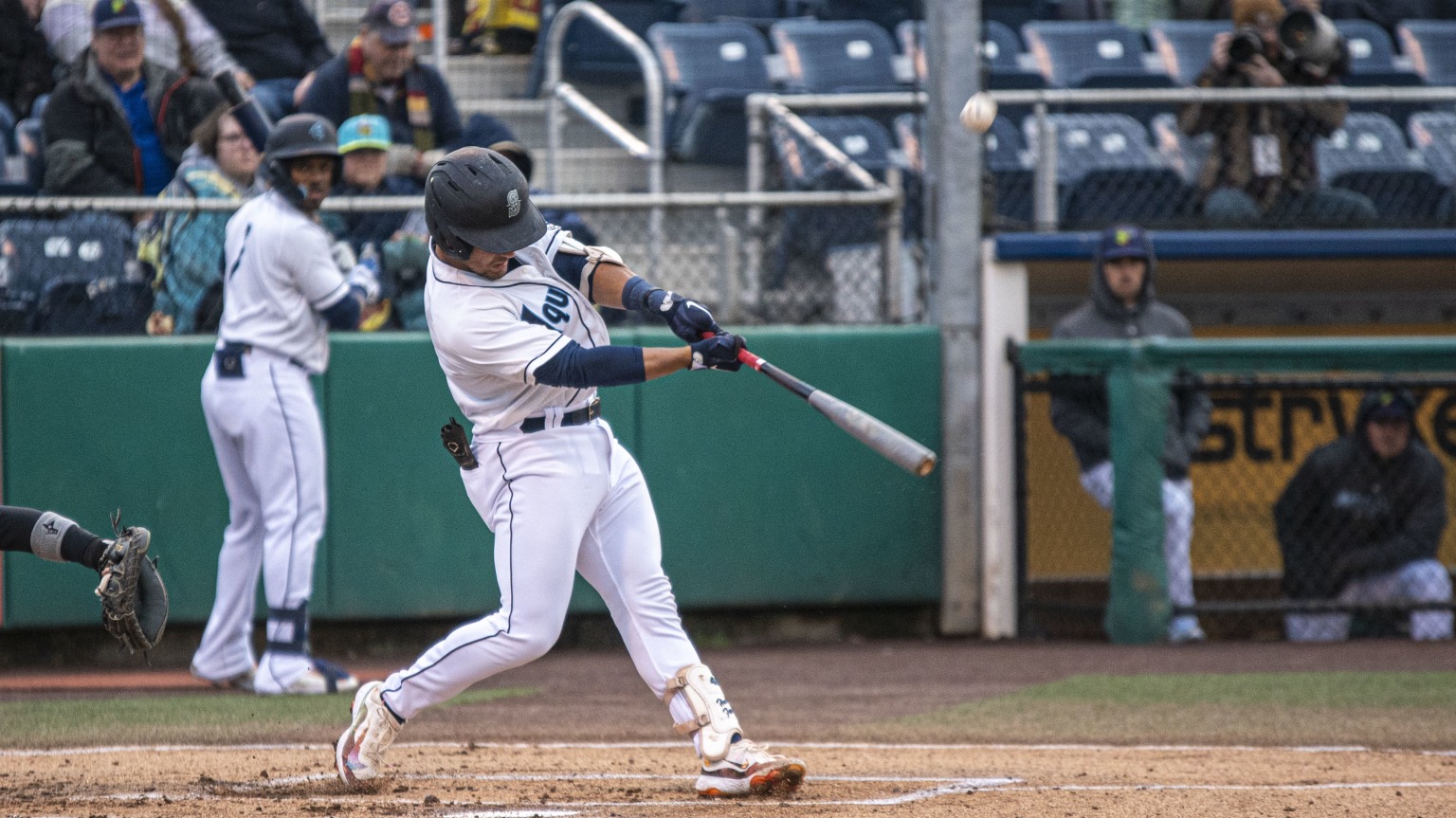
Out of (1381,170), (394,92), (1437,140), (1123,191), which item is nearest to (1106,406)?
(1123,191)

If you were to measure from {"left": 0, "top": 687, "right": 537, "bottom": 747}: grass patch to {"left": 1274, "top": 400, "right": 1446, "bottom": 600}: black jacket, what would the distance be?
393 centimetres

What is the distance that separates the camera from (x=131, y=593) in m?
4.35

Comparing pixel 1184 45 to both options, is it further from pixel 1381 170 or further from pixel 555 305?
pixel 555 305

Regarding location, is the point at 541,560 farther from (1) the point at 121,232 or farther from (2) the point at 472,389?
(1) the point at 121,232

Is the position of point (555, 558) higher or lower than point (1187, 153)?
lower

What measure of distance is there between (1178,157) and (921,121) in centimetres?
177

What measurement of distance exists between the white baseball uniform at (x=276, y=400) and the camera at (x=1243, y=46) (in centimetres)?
505

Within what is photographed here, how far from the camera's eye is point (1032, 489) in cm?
879

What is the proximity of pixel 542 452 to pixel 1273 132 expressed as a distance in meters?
5.82

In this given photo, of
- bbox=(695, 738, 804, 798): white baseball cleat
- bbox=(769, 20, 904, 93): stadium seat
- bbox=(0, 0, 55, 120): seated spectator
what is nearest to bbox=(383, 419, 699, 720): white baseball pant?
bbox=(695, 738, 804, 798): white baseball cleat

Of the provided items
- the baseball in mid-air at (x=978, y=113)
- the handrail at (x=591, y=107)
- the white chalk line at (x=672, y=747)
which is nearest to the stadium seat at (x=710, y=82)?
the handrail at (x=591, y=107)

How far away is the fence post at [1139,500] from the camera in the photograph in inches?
302

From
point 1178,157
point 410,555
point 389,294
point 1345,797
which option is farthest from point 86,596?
point 1178,157

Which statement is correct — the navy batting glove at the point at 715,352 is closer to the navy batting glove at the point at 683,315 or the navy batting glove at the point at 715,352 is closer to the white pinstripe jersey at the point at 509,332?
the navy batting glove at the point at 683,315
